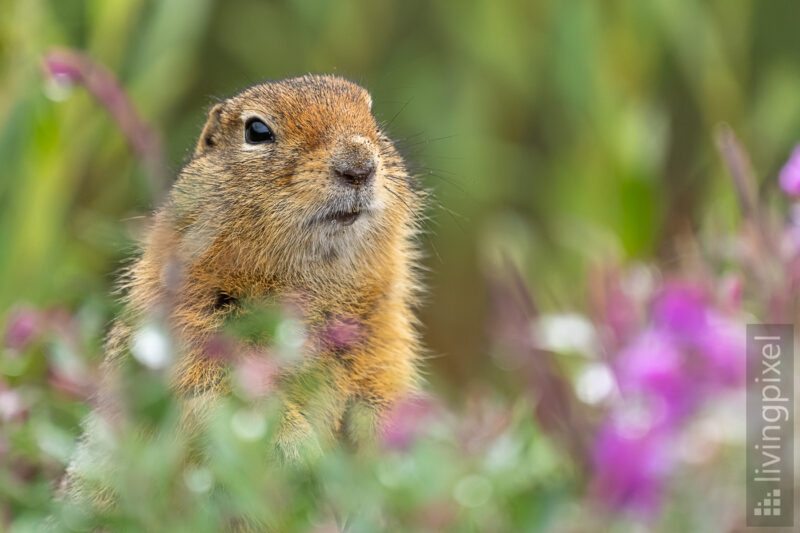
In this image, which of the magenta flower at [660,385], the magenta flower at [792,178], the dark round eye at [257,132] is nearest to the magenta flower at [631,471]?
the magenta flower at [660,385]

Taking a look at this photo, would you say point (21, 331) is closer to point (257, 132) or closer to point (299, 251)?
point (299, 251)

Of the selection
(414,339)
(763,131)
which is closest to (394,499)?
(414,339)

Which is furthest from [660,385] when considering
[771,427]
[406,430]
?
[406,430]

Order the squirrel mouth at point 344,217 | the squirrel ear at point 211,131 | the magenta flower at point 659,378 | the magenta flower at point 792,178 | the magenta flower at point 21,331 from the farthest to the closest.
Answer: the squirrel ear at point 211,131, the squirrel mouth at point 344,217, the magenta flower at point 21,331, the magenta flower at point 792,178, the magenta flower at point 659,378

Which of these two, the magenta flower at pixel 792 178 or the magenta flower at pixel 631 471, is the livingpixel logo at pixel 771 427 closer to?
the magenta flower at pixel 631 471

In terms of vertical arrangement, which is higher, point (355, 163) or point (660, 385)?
point (355, 163)

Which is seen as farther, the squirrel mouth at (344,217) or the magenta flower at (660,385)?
the squirrel mouth at (344,217)
